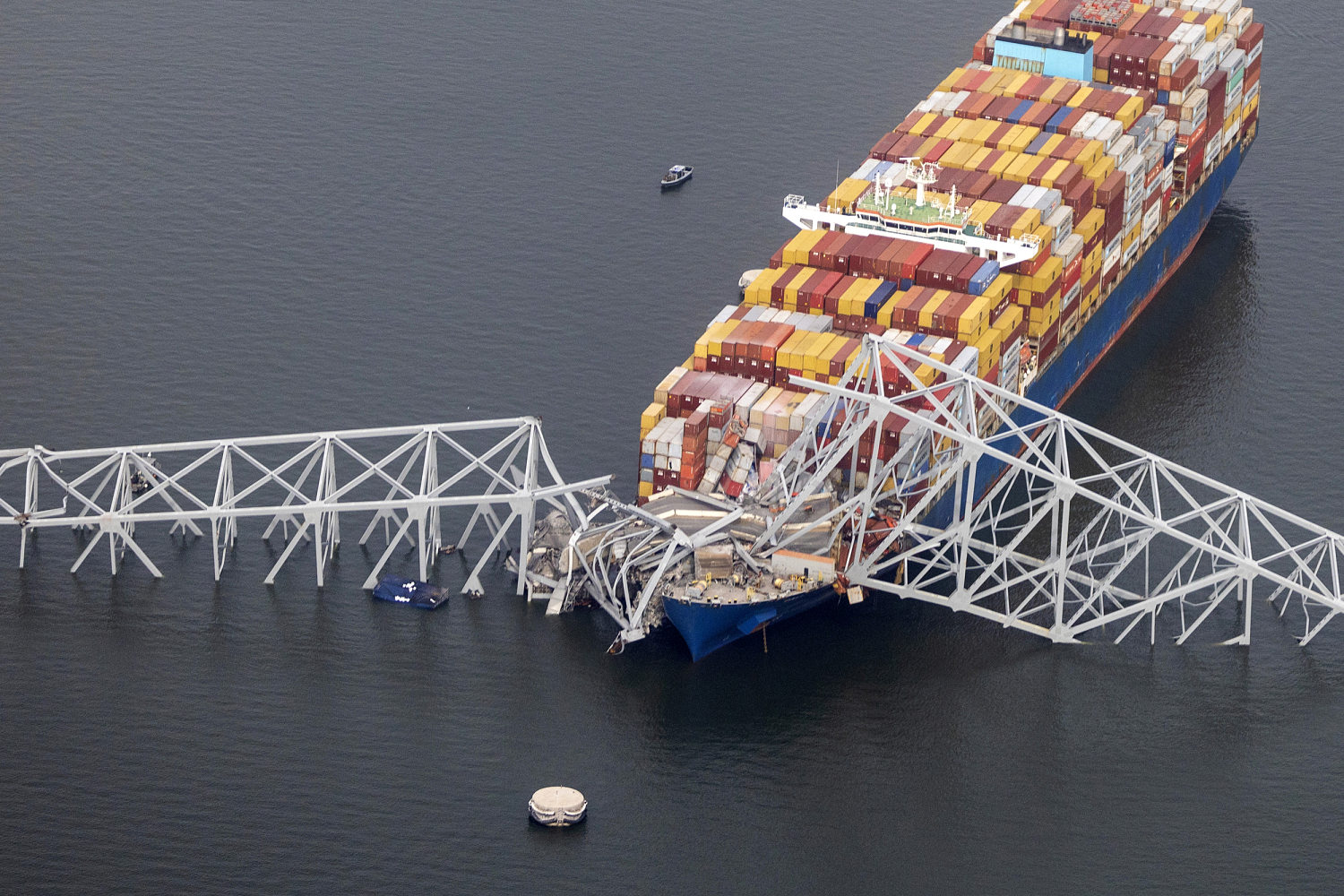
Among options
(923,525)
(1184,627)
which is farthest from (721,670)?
(1184,627)

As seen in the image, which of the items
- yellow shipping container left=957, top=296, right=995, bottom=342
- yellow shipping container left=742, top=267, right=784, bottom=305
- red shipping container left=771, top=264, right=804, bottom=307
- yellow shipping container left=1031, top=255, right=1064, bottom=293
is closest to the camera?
yellow shipping container left=957, top=296, right=995, bottom=342

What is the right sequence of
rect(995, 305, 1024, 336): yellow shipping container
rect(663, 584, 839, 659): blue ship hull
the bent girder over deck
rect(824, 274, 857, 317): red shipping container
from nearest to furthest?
rect(663, 584, 839, 659): blue ship hull, the bent girder over deck, rect(824, 274, 857, 317): red shipping container, rect(995, 305, 1024, 336): yellow shipping container

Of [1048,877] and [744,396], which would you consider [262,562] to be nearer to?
[744,396]

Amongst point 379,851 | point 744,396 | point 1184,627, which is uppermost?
point 744,396

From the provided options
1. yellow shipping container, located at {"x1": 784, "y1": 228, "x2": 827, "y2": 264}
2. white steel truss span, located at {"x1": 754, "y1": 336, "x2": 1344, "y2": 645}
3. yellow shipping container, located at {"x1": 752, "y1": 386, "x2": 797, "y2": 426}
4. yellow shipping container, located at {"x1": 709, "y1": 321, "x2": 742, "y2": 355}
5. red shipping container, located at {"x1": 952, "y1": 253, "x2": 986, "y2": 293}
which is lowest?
white steel truss span, located at {"x1": 754, "y1": 336, "x2": 1344, "y2": 645}

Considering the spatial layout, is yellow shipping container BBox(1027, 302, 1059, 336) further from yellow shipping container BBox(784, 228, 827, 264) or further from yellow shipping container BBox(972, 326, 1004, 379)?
yellow shipping container BBox(784, 228, 827, 264)

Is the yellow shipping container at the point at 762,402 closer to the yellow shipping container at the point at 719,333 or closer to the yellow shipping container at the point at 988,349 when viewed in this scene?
the yellow shipping container at the point at 719,333

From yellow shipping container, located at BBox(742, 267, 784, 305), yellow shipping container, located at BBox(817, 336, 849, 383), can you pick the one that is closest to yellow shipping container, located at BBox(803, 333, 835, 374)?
yellow shipping container, located at BBox(817, 336, 849, 383)
